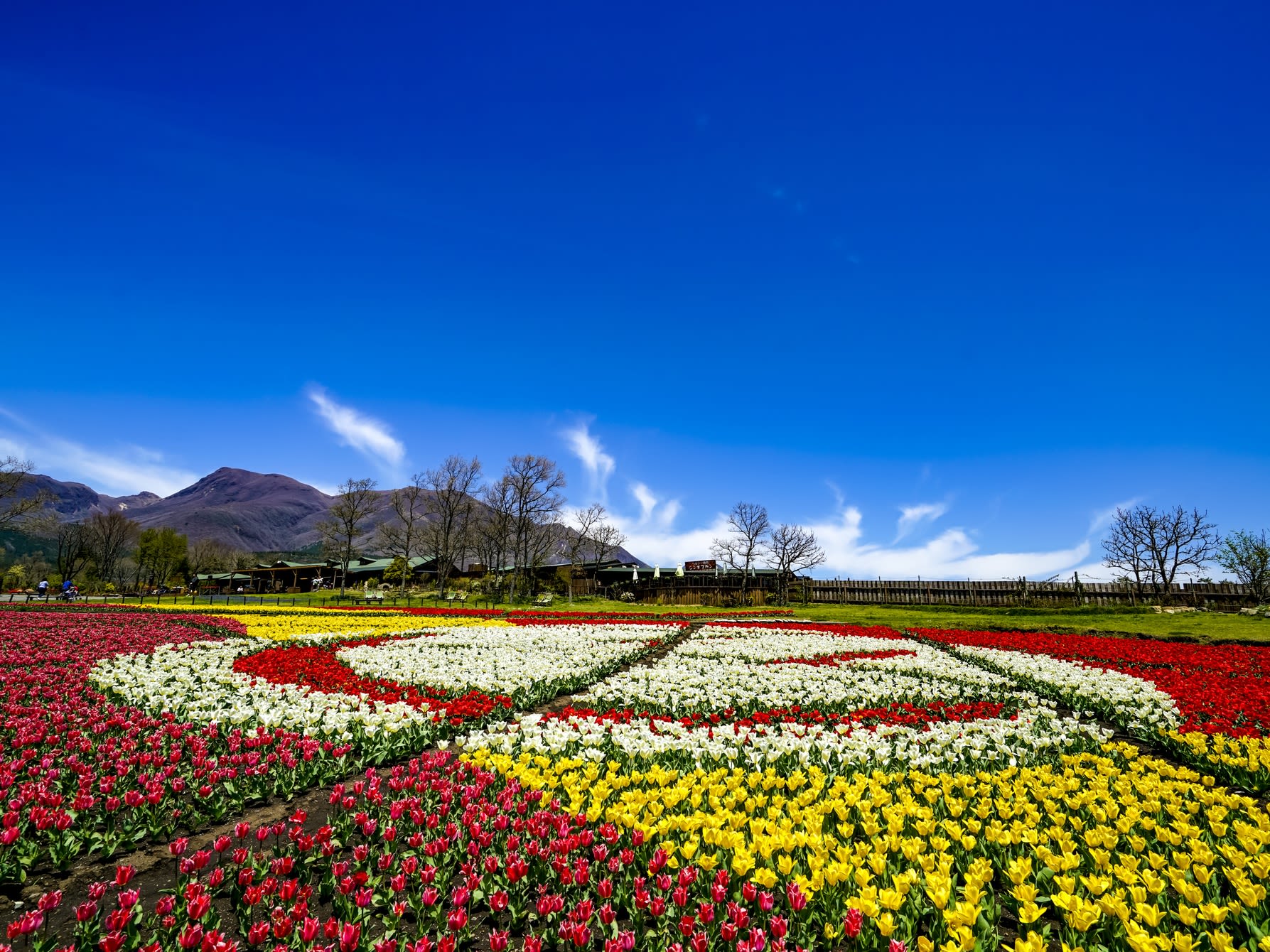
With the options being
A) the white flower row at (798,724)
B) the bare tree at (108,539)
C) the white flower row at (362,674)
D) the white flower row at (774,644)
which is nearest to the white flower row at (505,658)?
the white flower row at (362,674)

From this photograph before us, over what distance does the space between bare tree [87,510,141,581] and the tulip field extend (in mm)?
116217

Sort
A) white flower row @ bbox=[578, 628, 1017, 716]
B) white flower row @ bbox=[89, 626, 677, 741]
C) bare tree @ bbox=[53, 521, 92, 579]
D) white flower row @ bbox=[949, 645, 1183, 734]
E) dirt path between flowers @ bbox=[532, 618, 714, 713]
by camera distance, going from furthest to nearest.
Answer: bare tree @ bbox=[53, 521, 92, 579] → dirt path between flowers @ bbox=[532, 618, 714, 713] → white flower row @ bbox=[578, 628, 1017, 716] → white flower row @ bbox=[949, 645, 1183, 734] → white flower row @ bbox=[89, 626, 677, 741]

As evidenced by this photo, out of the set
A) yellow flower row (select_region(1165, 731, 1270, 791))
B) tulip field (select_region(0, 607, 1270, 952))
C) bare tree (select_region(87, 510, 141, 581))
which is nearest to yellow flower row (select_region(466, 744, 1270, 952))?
tulip field (select_region(0, 607, 1270, 952))

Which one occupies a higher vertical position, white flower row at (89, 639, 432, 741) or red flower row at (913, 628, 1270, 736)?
red flower row at (913, 628, 1270, 736)

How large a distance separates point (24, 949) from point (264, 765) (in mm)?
2455

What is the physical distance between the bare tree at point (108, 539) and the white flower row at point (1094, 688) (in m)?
122

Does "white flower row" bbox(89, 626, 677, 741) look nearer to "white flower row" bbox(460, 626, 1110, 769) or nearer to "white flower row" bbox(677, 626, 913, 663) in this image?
"white flower row" bbox(460, 626, 1110, 769)

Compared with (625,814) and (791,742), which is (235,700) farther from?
(791,742)

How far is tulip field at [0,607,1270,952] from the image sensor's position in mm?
3477

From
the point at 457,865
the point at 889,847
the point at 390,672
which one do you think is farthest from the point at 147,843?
the point at 390,672

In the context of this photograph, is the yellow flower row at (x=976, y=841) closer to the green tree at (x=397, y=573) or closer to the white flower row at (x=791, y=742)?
the white flower row at (x=791, y=742)

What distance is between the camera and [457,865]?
4395 mm

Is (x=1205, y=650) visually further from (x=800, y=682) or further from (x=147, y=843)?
(x=147, y=843)

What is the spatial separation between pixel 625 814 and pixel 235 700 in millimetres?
7269
